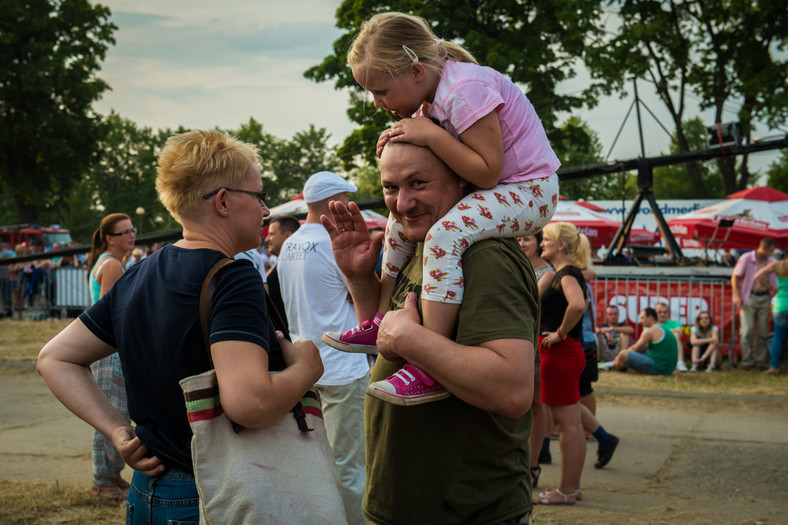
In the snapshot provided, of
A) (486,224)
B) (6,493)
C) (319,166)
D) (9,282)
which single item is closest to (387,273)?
(486,224)

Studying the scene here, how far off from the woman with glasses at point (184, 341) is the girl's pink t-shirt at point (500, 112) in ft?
2.10

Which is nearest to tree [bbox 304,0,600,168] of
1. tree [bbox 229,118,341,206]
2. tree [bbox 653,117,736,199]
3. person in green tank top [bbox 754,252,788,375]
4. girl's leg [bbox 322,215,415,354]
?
person in green tank top [bbox 754,252,788,375]

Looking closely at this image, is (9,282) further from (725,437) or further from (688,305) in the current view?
(725,437)

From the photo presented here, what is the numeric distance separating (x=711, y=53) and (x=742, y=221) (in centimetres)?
1317

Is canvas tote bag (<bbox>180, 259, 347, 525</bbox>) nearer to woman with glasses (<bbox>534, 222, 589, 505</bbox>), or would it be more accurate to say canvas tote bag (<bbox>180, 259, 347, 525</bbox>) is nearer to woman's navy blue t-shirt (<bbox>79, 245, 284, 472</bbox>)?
woman's navy blue t-shirt (<bbox>79, 245, 284, 472</bbox>)

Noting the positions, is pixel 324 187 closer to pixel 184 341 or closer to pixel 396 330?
pixel 184 341

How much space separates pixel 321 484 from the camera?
204 centimetres

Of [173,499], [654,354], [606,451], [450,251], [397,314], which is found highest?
[450,251]

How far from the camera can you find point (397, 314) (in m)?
2.10

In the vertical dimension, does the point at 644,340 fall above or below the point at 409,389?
below

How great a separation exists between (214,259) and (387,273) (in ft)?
2.11

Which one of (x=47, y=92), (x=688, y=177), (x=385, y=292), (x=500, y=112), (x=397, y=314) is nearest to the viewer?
(x=397, y=314)

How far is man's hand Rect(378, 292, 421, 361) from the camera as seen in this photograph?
Result: 203 cm

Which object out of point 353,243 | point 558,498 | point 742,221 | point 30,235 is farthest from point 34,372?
point 30,235
